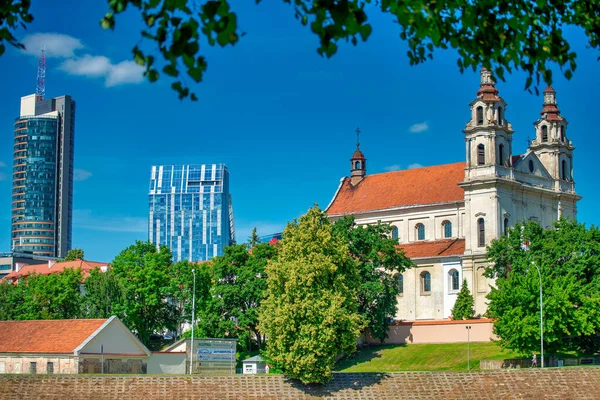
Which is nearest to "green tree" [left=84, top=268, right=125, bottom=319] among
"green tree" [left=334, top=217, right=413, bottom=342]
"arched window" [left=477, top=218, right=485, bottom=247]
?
"green tree" [left=334, top=217, right=413, bottom=342]

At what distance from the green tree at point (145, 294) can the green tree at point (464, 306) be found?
24.7 meters

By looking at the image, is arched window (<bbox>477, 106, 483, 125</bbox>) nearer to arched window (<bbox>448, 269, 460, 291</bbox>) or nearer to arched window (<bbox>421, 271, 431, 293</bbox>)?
arched window (<bbox>448, 269, 460, 291</bbox>)

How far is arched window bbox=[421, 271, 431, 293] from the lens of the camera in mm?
90625

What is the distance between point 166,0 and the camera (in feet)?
37.2

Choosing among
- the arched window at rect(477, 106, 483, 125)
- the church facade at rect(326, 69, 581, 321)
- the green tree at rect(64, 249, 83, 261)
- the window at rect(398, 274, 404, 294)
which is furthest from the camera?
the green tree at rect(64, 249, 83, 261)

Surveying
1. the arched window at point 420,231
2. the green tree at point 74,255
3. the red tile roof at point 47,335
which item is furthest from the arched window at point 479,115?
the green tree at point 74,255

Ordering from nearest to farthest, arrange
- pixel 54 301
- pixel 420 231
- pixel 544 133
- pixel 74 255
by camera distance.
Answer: pixel 54 301 < pixel 420 231 < pixel 544 133 < pixel 74 255

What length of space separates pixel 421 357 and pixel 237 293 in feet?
52.1

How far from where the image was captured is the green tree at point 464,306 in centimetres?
8231

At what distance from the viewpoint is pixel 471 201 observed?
8894 centimetres

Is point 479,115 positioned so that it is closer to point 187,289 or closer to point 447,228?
point 447,228

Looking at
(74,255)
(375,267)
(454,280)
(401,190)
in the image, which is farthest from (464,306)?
(74,255)

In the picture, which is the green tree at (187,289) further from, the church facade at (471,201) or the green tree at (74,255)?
the green tree at (74,255)

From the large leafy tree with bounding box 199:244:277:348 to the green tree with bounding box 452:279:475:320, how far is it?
1696 cm
